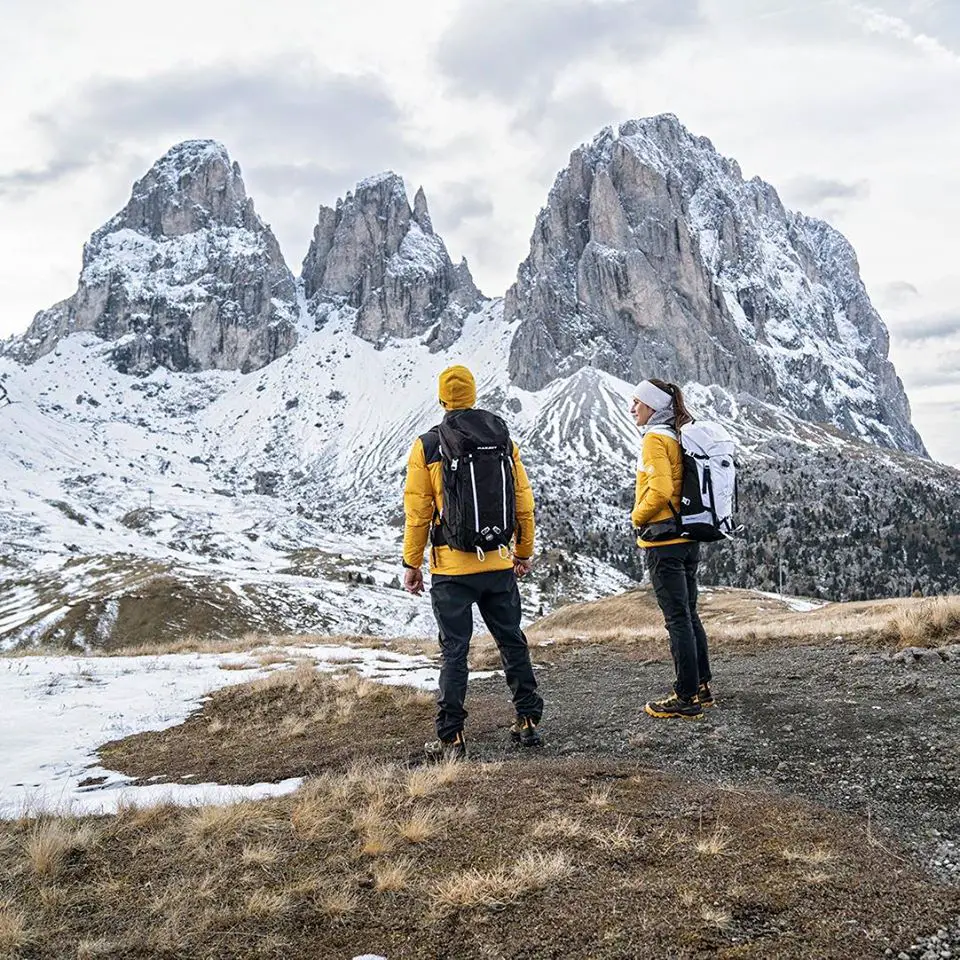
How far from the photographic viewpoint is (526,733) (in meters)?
7.47

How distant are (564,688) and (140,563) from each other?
117 metres

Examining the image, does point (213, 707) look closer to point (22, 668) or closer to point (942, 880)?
point (22, 668)

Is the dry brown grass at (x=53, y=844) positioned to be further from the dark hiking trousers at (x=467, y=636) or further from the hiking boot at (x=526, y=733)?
the hiking boot at (x=526, y=733)

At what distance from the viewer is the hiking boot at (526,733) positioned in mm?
7395

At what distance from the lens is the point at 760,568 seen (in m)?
183

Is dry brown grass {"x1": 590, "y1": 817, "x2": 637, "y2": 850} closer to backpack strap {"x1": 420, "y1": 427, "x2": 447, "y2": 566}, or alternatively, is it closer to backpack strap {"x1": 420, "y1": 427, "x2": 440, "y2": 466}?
backpack strap {"x1": 420, "y1": 427, "x2": 447, "y2": 566}

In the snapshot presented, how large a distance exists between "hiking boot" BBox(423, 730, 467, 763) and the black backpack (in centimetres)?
192

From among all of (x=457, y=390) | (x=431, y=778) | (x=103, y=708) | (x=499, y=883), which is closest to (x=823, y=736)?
(x=431, y=778)

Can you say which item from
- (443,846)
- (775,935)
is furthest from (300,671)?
(775,935)

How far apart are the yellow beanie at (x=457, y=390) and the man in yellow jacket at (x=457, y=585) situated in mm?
11

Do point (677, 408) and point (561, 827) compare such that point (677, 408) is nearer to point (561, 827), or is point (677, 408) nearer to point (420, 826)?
point (561, 827)

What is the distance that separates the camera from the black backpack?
7174 millimetres

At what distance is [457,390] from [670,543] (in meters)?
2.96

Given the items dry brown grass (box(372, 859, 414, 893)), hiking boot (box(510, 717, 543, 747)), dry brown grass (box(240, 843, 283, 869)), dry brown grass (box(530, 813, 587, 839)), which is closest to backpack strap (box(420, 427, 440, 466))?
hiking boot (box(510, 717, 543, 747))
